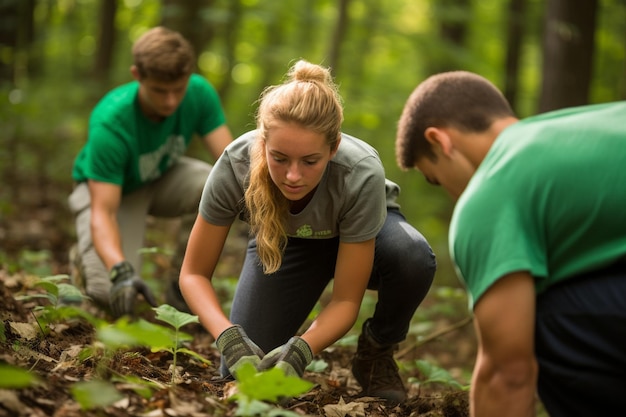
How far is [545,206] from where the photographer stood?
6.64ft

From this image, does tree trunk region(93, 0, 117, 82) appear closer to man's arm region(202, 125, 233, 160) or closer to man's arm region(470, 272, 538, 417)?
man's arm region(202, 125, 233, 160)

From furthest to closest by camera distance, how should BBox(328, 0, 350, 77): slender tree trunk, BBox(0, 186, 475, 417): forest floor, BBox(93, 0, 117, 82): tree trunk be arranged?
1. BBox(93, 0, 117, 82): tree trunk
2. BBox(328, 0, 350, 77): slender tree trunk
3. BBox(0, 186, 475, 417): forest floor

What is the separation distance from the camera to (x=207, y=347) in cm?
382

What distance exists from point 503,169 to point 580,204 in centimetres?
25

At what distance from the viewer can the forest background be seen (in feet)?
19.4

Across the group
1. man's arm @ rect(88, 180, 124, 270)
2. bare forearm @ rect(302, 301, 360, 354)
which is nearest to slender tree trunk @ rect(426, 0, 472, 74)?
man's arm @ rect(88, 180, 124, 270)

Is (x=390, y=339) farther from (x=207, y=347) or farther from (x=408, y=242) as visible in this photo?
(x=207, y=347)

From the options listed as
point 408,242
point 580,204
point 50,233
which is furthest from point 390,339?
point 50,233

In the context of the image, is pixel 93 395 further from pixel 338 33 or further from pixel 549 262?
pixel 338 33

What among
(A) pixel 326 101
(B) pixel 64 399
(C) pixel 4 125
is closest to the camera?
(B) pixel 64 399

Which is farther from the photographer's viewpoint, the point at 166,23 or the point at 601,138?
the point at 166,23

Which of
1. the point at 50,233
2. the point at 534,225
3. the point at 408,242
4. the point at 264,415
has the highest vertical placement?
the point at 534,225

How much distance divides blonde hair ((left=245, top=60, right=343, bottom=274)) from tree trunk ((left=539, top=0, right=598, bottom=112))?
366cm

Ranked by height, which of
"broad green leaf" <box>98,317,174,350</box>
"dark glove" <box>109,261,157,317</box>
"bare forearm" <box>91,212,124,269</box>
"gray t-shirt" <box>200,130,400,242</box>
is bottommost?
"dark glove" <box>109,261,157,317</box>
